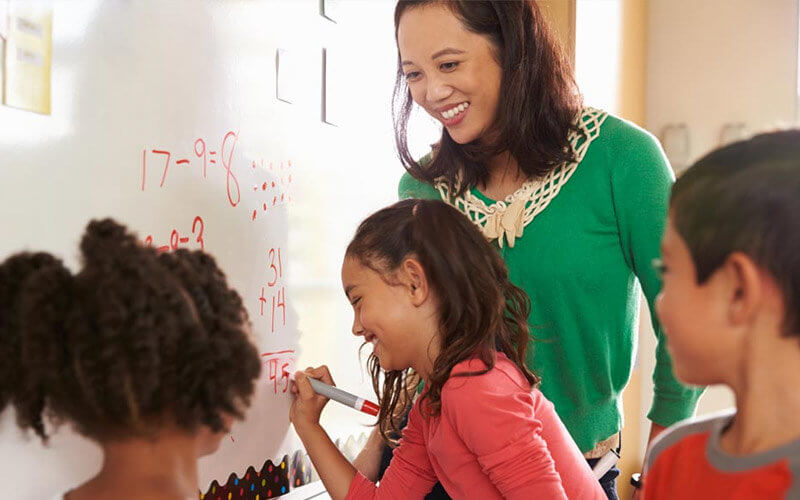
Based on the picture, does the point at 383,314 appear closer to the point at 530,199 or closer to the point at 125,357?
the point at 530,199

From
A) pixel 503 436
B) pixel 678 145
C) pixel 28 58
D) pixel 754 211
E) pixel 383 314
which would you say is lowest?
pixel 503 436

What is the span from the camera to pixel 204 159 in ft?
3.54

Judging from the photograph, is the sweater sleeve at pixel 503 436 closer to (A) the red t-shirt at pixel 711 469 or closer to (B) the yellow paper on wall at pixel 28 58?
(A) the red t-shirt at pixel 711 469

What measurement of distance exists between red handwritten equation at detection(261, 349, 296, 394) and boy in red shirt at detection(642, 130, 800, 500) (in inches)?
24.0

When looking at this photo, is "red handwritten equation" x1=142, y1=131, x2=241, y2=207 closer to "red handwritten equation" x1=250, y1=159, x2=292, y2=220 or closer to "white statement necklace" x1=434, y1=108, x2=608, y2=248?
"red handwritten equation" x1=250, y1=159, x2=292, y2=220

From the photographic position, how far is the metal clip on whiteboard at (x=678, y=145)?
9.97 ft

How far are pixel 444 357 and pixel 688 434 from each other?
0.38m

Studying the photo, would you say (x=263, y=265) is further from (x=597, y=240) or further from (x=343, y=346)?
(x=597, y=240)

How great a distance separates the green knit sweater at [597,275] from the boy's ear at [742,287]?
491 mm

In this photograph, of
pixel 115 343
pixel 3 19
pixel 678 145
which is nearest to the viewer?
pixel 115 343

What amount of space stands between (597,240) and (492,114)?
0.81 feet

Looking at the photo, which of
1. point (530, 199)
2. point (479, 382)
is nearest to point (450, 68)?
point (530, 199)

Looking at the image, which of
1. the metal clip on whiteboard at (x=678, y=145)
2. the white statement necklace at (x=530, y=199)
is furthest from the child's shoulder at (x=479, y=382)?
the metal clip on whiteboard at (x=678, y=145)

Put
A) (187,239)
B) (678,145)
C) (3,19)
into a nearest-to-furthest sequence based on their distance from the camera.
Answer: (3,19) → (187,239) → (678,145)
